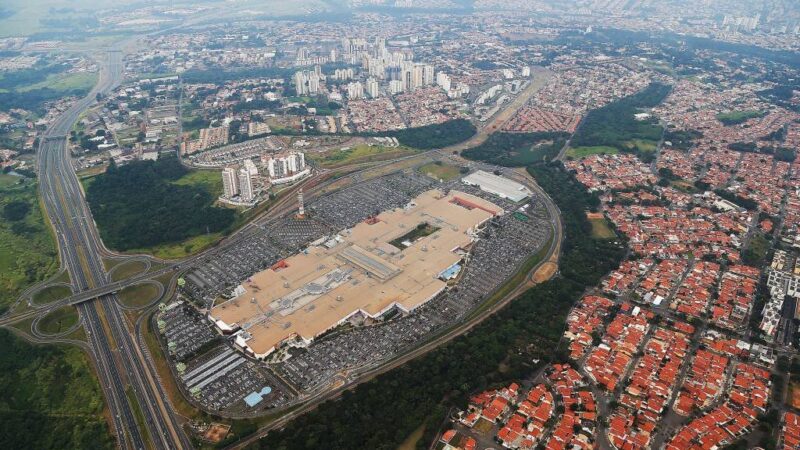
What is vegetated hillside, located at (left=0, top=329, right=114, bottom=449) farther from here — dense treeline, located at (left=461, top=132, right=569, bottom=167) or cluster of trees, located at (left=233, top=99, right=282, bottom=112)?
cluster of trees, located at (left=233, top=99, right=282, bottom=112)

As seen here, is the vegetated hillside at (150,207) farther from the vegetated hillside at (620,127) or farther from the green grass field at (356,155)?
the vegetated hillside at (620,127)

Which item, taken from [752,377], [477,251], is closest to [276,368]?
[477,251]

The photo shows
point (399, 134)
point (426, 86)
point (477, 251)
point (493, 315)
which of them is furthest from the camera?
point (426, 86)

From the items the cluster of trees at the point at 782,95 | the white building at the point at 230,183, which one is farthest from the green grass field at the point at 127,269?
the cluster of trees at the point at 782,95

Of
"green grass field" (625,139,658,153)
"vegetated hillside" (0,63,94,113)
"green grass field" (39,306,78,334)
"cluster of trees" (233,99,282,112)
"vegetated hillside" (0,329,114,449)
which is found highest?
"vegetated hillside" (0,63,94,113)

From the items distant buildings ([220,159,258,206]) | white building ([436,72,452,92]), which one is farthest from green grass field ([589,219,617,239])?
white building ([436,72,452,92])

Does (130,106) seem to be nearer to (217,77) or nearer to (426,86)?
(217,77)
